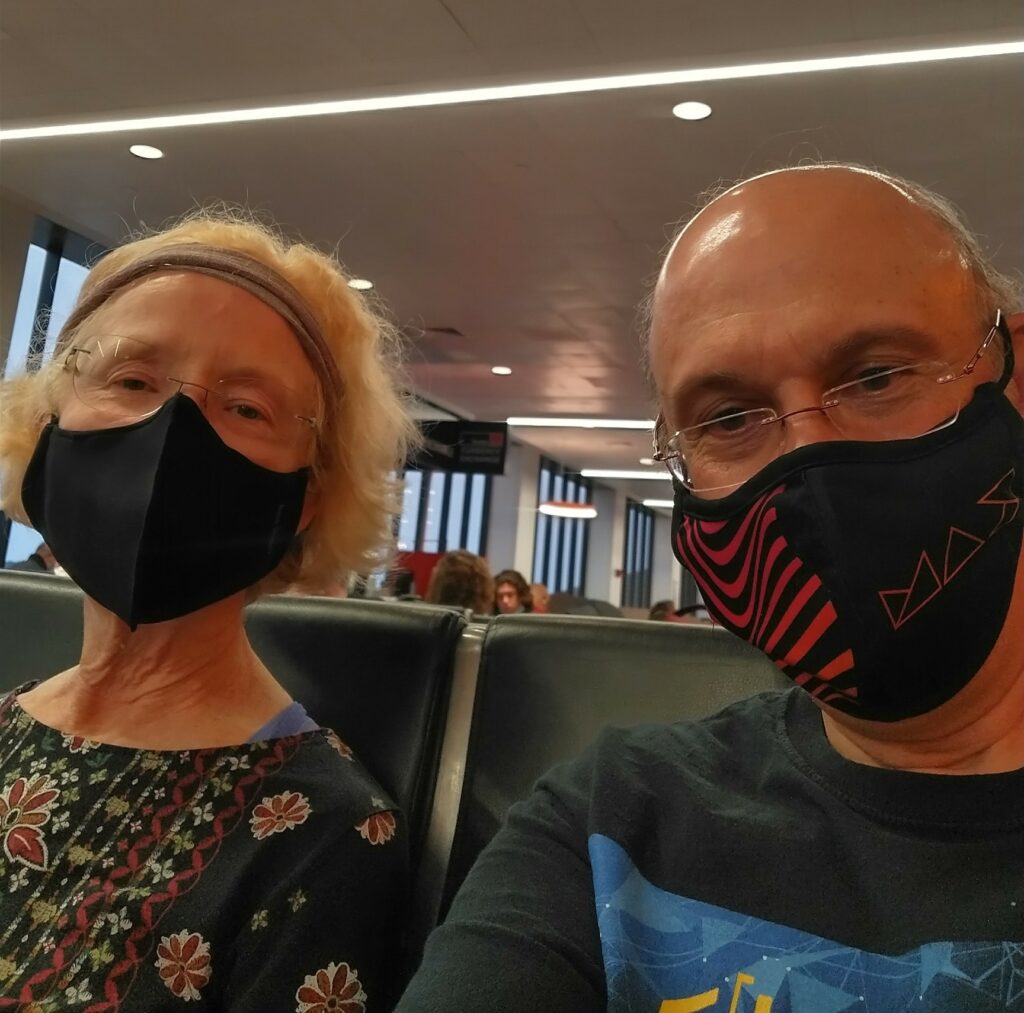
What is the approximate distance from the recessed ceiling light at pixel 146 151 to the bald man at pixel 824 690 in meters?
4.54

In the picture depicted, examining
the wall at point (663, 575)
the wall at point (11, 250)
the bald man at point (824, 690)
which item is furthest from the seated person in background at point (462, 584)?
the wall at point (663, 575)

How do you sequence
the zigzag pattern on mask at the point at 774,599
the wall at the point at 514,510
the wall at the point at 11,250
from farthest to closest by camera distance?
the wall at the point at 514,510
the wall at the point at 11,250
the zigzag pattern on mask at the point at 774,599

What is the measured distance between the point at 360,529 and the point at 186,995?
647 mm

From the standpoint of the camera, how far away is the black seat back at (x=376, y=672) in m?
1.23

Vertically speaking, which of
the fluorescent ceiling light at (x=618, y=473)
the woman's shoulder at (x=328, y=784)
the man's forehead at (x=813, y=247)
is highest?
the fluorescent ceiling light at (x=618, y=473)

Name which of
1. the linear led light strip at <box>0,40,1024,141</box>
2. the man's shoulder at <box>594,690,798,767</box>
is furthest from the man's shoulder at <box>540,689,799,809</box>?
the linear led light strip at <box>0,40,1024,141</box>

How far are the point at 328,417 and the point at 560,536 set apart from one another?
14323 mm

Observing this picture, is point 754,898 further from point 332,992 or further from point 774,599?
point 332,992

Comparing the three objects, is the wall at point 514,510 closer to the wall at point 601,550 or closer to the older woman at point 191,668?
the wall at point 601,550

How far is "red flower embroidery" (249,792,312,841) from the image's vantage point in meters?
1.01

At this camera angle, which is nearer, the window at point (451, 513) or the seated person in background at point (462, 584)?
the seated person in background at point (462, 584)

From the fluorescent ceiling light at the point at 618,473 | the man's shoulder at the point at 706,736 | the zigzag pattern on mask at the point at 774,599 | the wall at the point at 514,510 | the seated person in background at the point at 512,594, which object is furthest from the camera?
the fluorescent ceiling light at the point at 618,473

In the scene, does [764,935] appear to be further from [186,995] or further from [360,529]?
[360,529]

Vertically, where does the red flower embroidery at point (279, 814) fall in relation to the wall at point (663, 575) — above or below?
below
